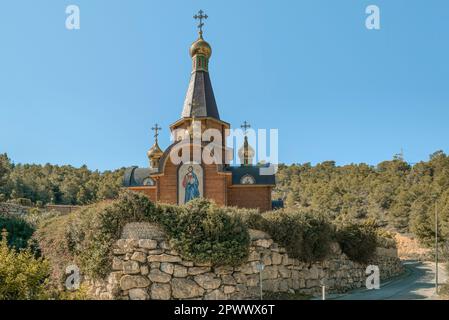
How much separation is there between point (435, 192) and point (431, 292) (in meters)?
29.1

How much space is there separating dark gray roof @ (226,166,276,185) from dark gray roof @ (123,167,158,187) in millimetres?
5464

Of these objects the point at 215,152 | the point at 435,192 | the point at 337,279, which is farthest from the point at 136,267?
the point at 435,192

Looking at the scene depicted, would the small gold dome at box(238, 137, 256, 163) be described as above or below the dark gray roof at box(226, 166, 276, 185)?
above

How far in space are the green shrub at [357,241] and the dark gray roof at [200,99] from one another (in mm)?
10976

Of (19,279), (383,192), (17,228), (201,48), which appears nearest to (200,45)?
(201,48)

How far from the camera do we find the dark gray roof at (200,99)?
25.3m

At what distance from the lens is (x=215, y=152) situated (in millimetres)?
22125

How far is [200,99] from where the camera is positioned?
2559cm

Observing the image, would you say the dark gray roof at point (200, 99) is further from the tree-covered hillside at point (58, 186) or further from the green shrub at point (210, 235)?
the tree-covered hillside at point (58, 186)

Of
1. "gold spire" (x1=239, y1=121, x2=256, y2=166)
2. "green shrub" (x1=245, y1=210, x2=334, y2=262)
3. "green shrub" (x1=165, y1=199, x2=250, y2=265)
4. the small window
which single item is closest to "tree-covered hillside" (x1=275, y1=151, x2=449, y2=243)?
"gold spire" (x1=239, y1=121, x2=256, y2=166)

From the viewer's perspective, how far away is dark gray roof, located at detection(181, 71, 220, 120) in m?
25.3

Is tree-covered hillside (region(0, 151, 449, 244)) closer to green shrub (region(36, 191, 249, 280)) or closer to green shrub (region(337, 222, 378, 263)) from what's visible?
green shrub (region(337, 222, 378, 263))
